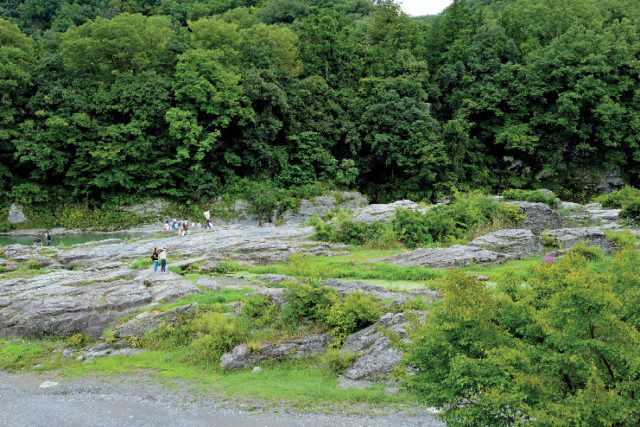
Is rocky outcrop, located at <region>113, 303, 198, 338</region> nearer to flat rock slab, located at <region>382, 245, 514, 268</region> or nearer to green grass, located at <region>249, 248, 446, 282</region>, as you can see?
green grass, located at <region>249, 248, 446, 282</region>

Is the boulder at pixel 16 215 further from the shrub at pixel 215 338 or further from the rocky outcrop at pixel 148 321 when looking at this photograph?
the shrub at pixel 215 338

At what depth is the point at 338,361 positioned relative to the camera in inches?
454

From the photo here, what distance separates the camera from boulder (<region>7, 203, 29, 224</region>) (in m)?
43.9

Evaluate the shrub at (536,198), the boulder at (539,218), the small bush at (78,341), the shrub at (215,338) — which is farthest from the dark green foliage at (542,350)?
the shrub at (536,198)

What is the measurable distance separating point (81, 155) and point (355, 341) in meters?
41.9

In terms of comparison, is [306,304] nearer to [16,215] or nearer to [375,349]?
[375,349]

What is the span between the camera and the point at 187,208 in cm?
4647

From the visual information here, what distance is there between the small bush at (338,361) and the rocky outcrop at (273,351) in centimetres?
87

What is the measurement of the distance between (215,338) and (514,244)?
1415 centimetres

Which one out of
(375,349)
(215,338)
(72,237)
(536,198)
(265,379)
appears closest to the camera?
(265,379)

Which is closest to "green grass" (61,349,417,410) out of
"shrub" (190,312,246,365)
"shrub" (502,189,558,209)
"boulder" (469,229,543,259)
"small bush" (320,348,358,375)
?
"small bush" (320,348,358,375)

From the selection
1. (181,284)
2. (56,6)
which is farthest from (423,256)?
(56,6)

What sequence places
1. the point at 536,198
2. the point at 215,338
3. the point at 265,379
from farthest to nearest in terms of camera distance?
the point at 536,198
the point at 215,338
the point at 265,379

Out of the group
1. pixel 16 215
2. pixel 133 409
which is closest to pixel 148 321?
pixel 133 409
